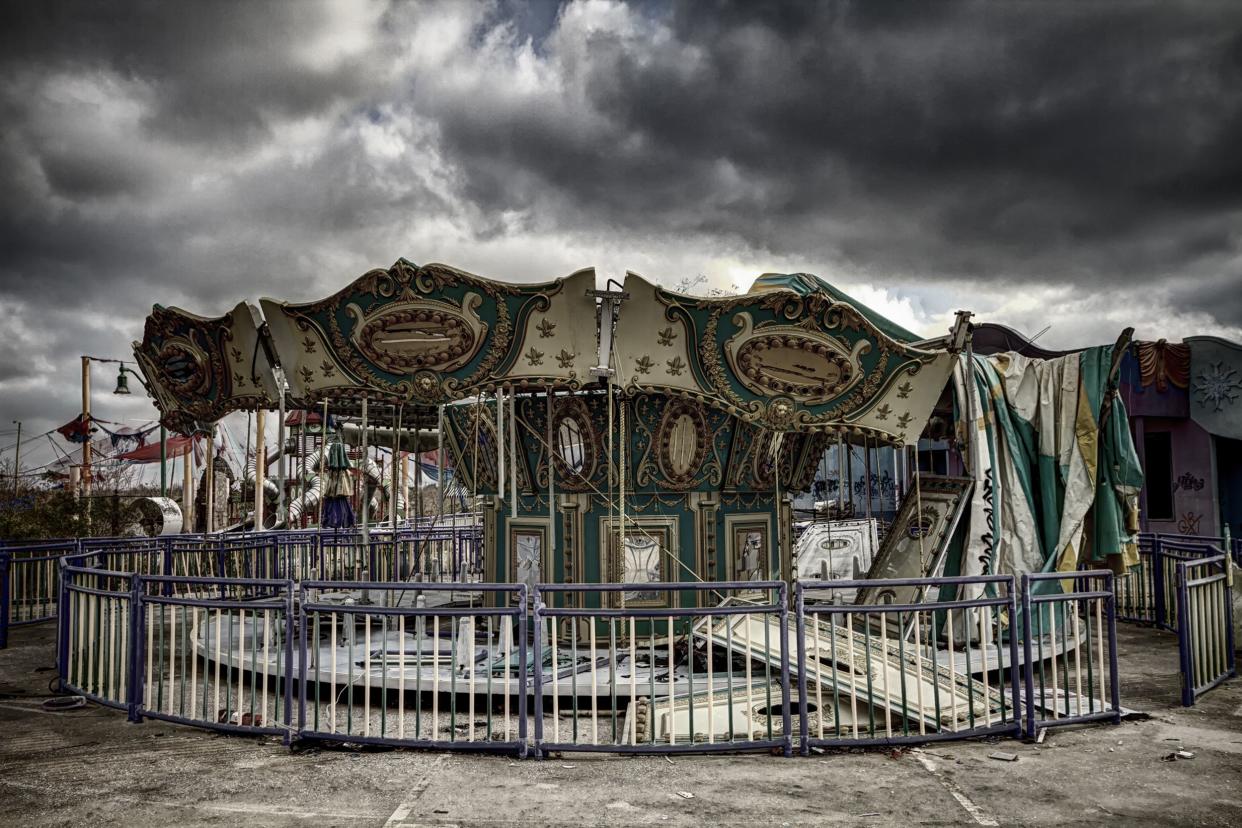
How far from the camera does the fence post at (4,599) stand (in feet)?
35.6

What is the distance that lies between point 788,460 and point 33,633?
414 inches

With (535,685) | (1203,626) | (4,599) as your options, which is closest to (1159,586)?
(1203,626)

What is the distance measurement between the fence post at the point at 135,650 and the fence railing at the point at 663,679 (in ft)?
10.5

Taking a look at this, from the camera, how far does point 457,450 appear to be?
10.8m

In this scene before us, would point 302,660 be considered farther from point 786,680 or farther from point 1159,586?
point 1159,586

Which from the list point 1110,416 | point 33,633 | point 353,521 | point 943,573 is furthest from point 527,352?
point 353,521

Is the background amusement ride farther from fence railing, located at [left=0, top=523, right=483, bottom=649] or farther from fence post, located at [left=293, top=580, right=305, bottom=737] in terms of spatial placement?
fence railing, located at [left=0, top=523, right=483, bottom=649]

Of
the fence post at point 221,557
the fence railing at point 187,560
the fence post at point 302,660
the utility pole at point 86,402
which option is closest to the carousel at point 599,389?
the fence post at point 221,557

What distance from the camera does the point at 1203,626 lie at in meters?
7.69

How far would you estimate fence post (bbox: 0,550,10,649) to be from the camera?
35.6 ft

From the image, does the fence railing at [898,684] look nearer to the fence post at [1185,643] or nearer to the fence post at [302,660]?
the fence post at [1185,643]

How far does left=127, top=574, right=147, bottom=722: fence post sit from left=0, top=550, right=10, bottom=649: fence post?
549 cm

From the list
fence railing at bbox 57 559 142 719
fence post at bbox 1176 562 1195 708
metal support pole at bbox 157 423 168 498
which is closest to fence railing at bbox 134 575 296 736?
fence railing at bbox 57 559 142 719

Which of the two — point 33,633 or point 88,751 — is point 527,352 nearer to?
point 88,751
